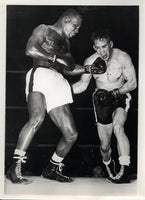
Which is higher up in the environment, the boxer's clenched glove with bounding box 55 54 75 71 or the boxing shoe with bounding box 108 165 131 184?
the boxer's clenched glove with bounding box 55 54 75 71

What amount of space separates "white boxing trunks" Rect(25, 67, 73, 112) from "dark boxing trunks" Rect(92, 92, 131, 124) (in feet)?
0.44

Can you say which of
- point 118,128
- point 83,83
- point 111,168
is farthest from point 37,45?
point 111,168

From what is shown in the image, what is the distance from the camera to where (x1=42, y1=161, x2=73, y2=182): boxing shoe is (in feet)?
6.54

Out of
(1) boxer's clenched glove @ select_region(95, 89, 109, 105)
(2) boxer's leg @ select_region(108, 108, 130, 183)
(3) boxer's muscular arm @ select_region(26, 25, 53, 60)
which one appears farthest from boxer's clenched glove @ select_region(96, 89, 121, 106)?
(3) boxer's muscular arm @ select_region(26, 25, 53, 60)

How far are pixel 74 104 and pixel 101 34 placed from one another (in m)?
0.37

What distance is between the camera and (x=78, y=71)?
1999mm

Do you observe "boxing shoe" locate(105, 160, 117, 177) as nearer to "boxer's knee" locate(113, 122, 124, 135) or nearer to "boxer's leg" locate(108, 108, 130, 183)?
"boxer's leg" locate(108, 108, 130, 183)

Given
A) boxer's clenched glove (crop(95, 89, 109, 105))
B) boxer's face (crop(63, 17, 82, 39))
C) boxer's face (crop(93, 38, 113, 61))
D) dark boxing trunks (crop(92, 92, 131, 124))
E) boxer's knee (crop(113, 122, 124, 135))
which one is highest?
boxer's face (crop(63, 17, 82, 39))

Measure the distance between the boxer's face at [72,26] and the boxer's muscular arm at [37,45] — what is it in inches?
4.3

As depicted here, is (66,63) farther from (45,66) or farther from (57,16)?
(57,16)

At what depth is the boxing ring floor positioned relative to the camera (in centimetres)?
199

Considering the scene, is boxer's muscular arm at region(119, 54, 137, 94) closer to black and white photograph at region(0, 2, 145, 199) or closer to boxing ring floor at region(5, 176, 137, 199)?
black and white photograph at region(0, 2, 145, 199)

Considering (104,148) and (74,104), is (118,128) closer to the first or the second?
(104,148)

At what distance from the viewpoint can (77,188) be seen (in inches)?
78.5
